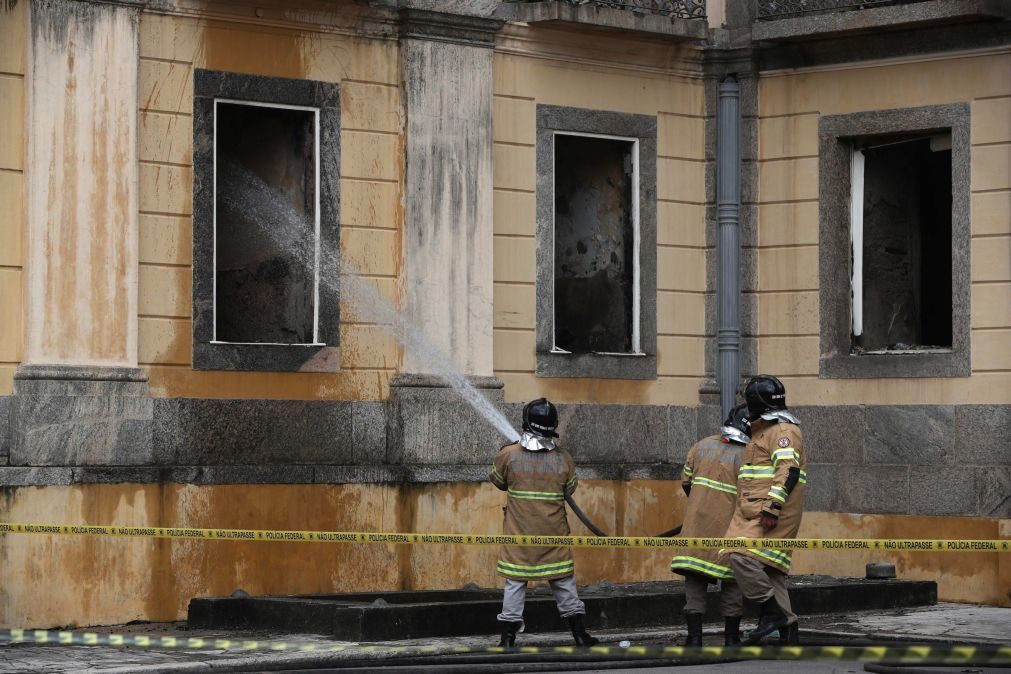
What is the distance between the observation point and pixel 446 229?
54.3ft

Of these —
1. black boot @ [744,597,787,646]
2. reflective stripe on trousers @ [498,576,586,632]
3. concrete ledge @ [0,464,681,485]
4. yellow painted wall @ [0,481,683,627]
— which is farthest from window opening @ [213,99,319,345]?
black boot @ [744,597,787,646]

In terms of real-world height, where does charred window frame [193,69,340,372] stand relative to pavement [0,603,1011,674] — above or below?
above

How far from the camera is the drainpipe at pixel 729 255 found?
17.8 meters

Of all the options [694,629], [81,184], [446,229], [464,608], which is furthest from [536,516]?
[81,184]

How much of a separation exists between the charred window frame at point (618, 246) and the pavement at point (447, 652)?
3.29m

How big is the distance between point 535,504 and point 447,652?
113 cm

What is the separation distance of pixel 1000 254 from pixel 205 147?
6408 millimetres

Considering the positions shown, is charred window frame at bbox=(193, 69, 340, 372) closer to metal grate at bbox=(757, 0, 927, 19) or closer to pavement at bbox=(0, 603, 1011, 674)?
pavement at bbox=(0, 603, 1011, 674)

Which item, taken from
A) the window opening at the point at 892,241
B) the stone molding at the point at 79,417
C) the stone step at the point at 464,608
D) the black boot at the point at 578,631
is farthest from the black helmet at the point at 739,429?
the window opening at the point at 892,241

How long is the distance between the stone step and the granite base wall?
3.32ft

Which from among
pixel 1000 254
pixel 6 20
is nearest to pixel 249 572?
pixel 6 20

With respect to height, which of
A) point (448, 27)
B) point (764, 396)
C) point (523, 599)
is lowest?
point (523, 599)

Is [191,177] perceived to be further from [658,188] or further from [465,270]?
[658,188]

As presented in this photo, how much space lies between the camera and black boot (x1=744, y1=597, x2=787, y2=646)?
12812mm
